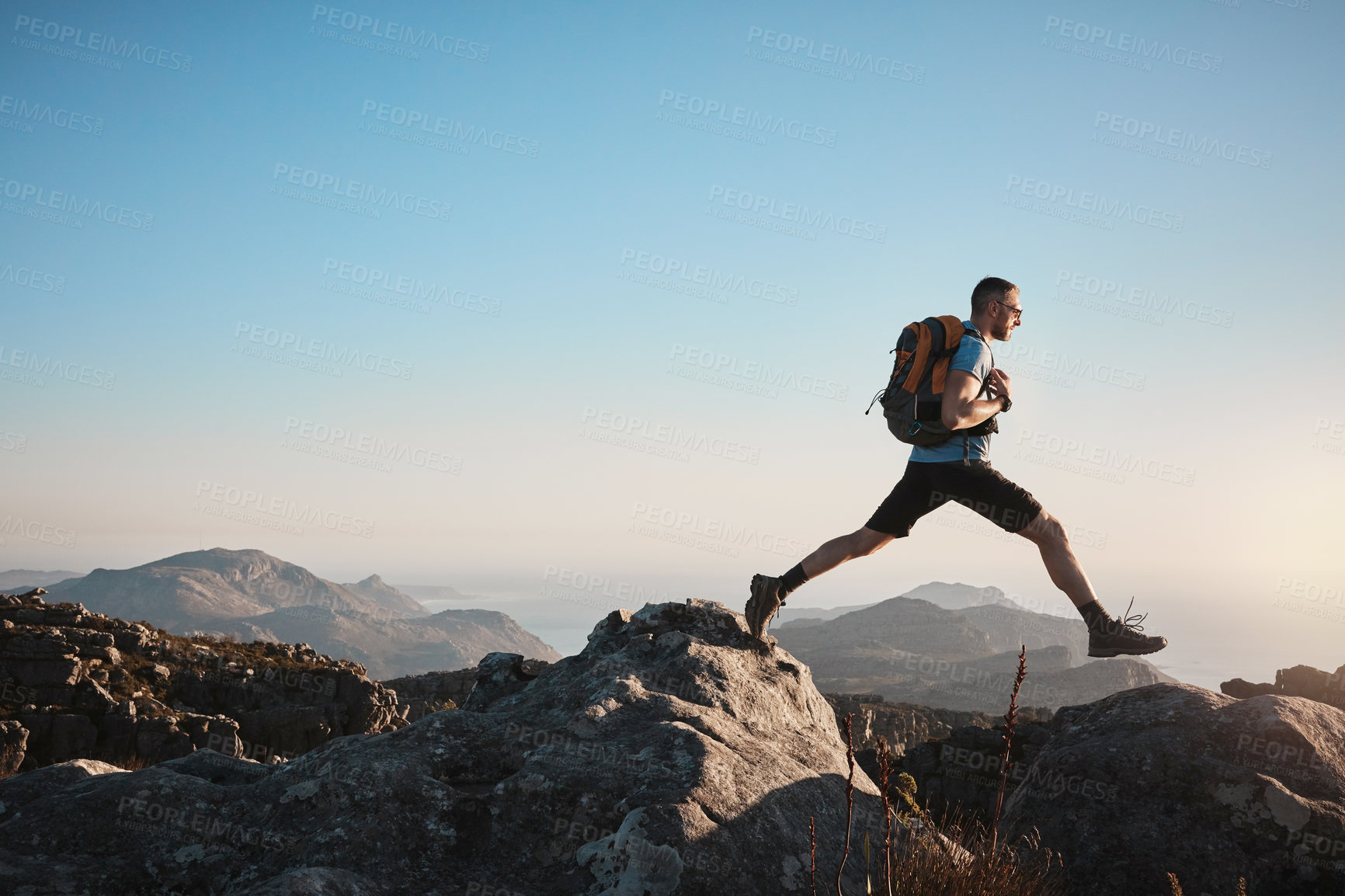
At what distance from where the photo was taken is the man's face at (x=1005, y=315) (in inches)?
216

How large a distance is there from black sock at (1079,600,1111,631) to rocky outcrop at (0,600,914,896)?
6.76 feet

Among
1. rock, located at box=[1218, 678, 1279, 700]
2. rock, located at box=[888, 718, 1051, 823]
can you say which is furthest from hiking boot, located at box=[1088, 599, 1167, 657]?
rock, located at box=[1218, 678, 1279, 700]

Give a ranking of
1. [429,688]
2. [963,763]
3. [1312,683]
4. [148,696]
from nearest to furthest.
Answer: [963,763]
[148,696]
[1312,683]
[429,688]

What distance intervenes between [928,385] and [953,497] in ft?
2.57

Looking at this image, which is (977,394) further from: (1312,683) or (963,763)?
(1312,683)

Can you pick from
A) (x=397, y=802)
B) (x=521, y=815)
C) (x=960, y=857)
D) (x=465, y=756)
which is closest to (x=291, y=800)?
(x=397, y=802)

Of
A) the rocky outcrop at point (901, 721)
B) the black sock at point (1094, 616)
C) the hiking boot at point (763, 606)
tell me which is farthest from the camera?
the rocky outcrop at point (901, 721)

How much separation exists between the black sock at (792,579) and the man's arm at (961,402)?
57.4 inches

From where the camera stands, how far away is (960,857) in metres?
3.19

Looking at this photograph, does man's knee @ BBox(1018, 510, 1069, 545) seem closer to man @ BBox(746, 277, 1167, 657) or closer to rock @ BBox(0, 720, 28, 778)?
man @ BBox(746, 277, 1167, 657)

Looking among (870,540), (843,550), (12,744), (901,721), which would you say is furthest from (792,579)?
(901,721)

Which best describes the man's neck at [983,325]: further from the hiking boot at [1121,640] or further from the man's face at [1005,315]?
the hiking boot at [1121,640]

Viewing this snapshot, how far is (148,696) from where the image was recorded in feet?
78.9

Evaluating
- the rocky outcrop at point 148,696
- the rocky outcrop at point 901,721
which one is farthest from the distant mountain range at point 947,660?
the rocky outcrop at point 148,696
